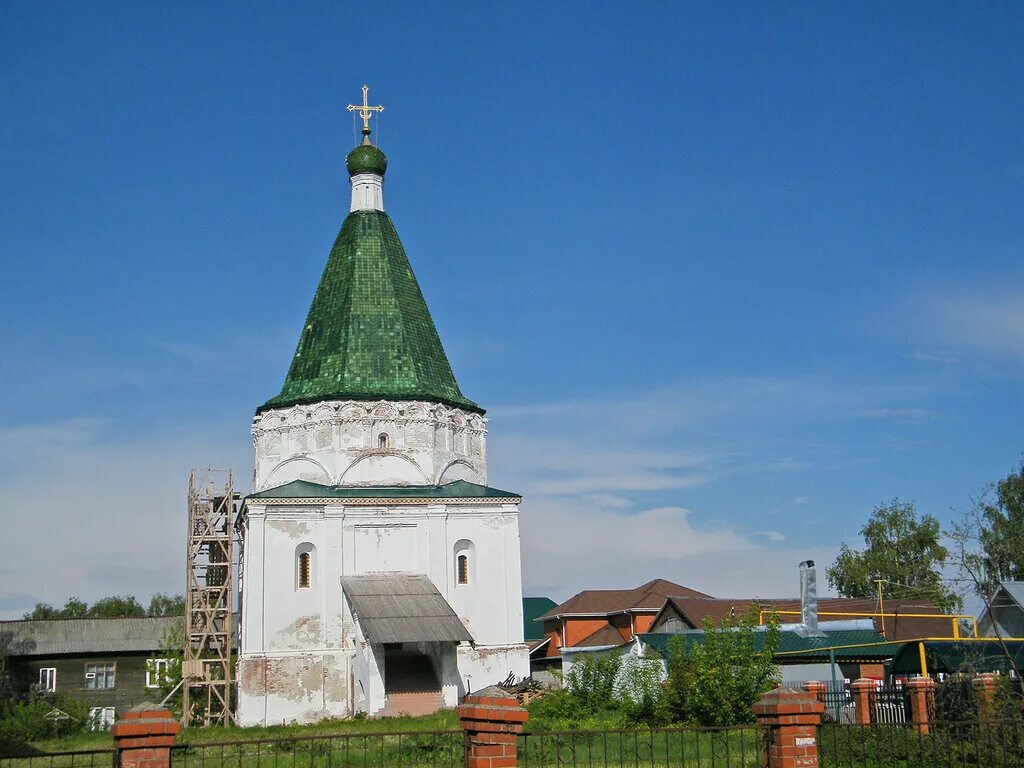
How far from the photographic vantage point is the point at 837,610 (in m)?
30.9

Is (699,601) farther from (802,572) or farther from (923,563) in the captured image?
(923,563)

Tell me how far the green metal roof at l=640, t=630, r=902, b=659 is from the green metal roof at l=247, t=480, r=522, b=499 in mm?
5238

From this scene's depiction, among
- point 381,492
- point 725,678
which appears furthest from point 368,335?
point 725,678

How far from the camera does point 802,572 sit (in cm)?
2019

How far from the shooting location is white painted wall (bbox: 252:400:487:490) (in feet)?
86.8

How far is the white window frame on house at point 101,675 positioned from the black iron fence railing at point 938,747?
84.3 ft

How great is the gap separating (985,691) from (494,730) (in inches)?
303

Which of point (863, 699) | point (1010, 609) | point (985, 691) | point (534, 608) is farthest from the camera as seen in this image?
point (534, 608)

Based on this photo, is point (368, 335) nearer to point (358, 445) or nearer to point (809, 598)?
point (358, 445)

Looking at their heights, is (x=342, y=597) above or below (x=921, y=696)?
above

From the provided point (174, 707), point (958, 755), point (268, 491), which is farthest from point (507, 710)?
point (174, 707)

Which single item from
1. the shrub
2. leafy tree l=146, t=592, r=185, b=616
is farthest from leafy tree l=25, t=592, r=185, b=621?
the shrub

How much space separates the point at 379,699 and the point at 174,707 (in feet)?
22.5

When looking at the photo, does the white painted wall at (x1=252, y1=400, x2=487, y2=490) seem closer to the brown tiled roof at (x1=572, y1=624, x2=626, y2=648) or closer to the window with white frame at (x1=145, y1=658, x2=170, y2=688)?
the window with white frame at (x1=145, y1=658, x2=170, y2=688)
